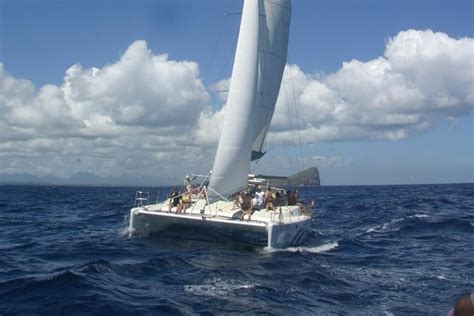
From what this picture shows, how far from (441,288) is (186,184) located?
11.0 meters

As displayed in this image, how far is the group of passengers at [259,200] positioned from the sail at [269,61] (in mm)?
2417

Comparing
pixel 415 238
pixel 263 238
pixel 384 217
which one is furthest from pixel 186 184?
pixel 384 217

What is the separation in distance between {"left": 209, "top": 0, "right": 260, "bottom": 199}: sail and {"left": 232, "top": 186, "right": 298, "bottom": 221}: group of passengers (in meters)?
0.84

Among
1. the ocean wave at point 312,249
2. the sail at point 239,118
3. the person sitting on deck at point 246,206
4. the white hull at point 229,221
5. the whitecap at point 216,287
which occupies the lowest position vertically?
the whitecap at point 216,287

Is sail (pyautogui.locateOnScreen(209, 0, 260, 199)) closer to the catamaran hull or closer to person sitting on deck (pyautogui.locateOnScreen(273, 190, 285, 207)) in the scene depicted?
person sitting on deck (pyautogui.locateOnScreen(273, 190, 285, 207))

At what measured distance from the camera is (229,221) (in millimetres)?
16781

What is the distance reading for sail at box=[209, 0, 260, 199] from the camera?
63.1ft

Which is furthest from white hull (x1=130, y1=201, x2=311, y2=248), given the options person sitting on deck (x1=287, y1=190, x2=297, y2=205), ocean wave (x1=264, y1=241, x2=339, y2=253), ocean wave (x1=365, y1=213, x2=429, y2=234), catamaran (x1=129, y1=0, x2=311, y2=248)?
ocean wave (x1=365, y1=213, x2=429, y2=234)

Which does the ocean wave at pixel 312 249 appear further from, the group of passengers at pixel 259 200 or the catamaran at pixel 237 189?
the group of passengers at pixel 259 200

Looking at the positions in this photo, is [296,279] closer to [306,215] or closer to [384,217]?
[306,215]

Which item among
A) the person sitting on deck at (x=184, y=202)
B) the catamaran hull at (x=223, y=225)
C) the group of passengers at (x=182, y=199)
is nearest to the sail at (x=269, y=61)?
the group of passengers at (x=182, y=199)

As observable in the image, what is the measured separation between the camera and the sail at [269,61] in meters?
21.9

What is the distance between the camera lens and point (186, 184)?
67.4 feet

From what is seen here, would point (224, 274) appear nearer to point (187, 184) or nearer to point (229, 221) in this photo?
point (229, 221)
